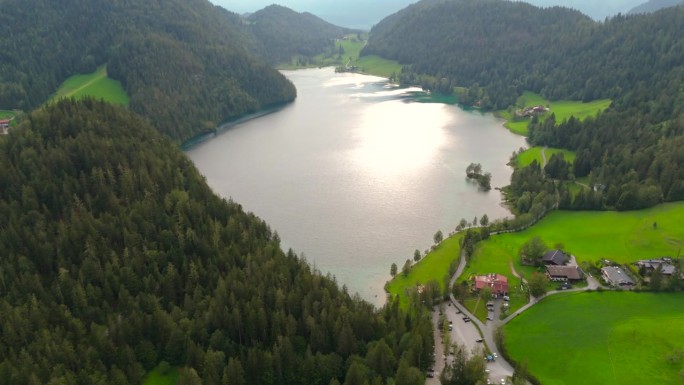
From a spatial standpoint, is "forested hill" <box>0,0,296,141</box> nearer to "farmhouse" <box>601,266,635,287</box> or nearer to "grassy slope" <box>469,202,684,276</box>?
"grassy slope" <box>469,202,684,276</box>

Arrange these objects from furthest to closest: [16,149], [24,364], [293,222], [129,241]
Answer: [293,222]
[16,149]
[129,241]
[24,364]

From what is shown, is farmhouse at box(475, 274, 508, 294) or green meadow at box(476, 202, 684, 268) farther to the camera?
green meadow at box(476, 202, 684, 268)

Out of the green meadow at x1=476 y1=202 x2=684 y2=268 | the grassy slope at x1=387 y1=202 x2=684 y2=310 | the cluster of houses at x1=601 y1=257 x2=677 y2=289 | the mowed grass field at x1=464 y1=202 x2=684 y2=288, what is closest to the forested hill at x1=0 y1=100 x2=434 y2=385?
the grassy slope at x1=387 y1=202 x2=684 y2=310

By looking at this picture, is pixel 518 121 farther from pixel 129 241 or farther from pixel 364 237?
pixel 129 241

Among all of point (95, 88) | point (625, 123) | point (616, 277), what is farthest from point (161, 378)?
point (95, 88)

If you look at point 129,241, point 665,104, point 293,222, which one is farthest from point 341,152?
point 665,104

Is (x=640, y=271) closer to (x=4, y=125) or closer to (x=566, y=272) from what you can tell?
(x=566, y=272)
